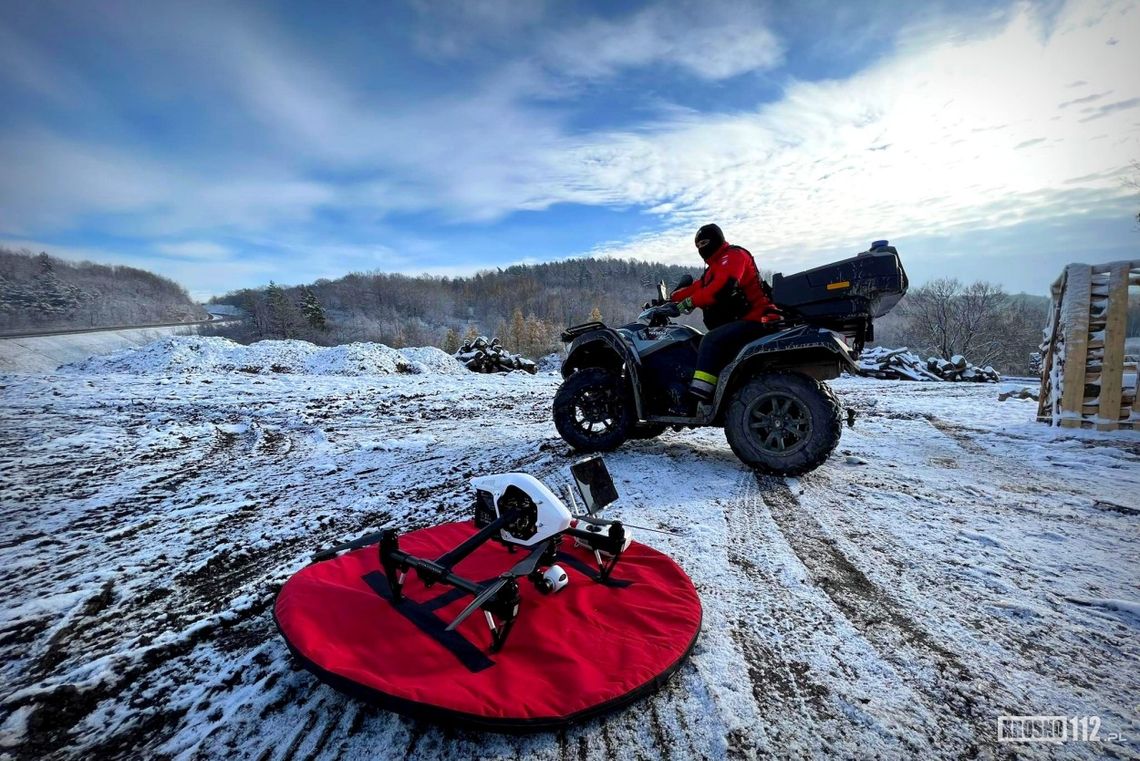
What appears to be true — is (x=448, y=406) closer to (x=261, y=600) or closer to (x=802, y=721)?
(x=261, y=600)

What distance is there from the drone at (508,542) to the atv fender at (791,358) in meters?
2.05

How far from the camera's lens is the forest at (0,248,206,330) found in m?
24.9

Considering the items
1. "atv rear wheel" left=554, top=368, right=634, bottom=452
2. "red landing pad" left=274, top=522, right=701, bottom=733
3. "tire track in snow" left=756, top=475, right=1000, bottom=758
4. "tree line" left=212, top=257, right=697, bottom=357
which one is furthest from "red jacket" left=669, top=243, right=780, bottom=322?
"tree line" left=212, top=257, right=697, bottom=357

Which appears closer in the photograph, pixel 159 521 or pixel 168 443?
pixel 159 521

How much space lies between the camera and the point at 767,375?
3.71 m

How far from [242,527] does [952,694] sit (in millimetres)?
3710

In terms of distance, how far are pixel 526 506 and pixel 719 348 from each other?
250 centimetres

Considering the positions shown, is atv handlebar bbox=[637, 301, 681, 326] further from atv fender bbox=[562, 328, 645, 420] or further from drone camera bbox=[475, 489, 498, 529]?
drone camera bbox=[475, 489, 498, 529]

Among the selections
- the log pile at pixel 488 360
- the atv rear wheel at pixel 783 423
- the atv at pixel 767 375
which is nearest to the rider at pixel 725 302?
the atv at pixel 767 375

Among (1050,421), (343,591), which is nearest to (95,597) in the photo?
(343,591)

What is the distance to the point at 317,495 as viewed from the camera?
3512mm

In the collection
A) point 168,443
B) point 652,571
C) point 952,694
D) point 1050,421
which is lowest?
point 1050,421

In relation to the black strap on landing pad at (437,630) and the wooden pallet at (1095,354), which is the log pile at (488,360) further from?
the black strap on landing pad at (437,630)

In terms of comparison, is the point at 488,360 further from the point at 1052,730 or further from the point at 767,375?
the point at 1052,730
